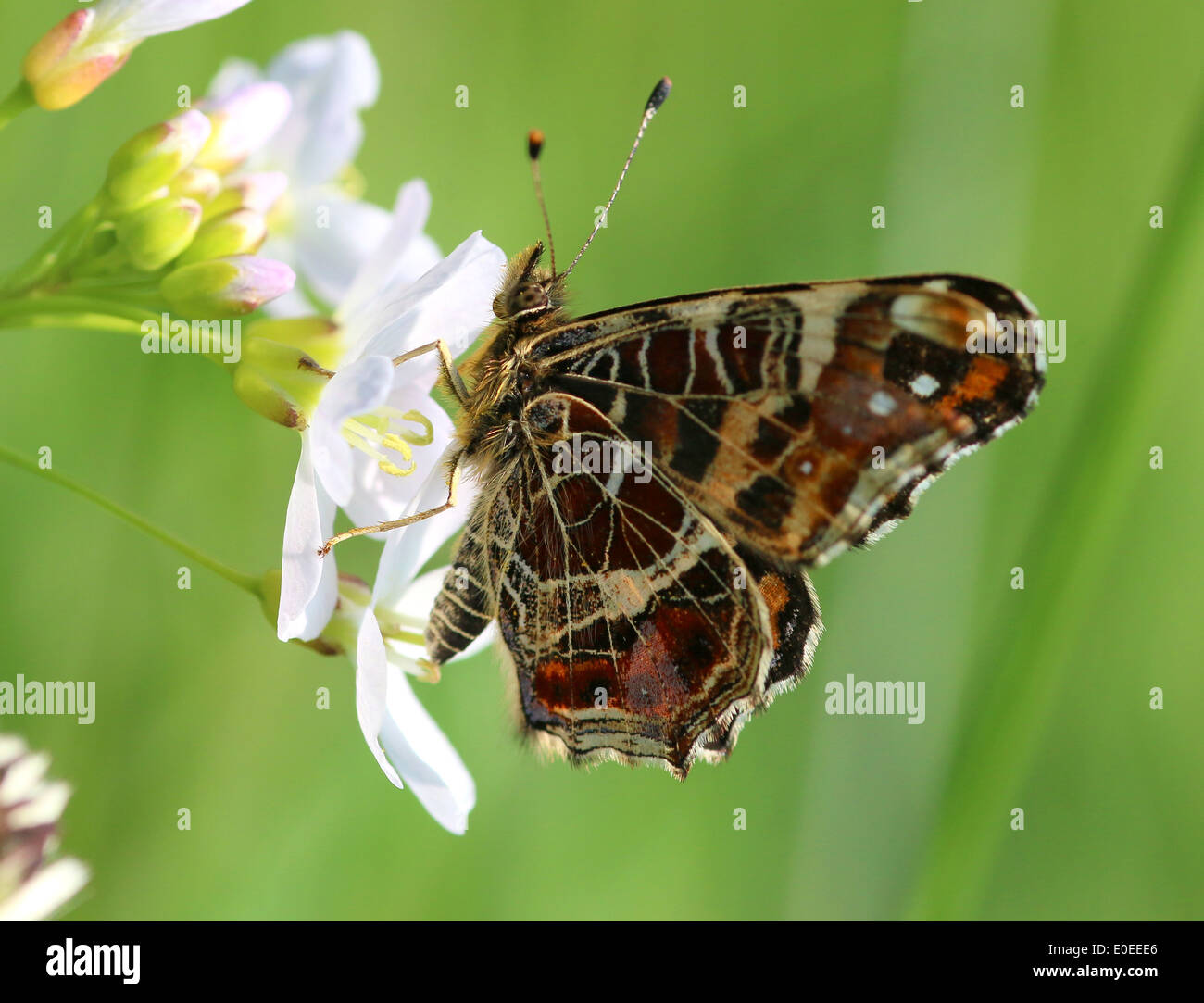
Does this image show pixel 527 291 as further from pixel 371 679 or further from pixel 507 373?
pixel 371 679

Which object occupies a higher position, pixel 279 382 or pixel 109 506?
pixel 279 382

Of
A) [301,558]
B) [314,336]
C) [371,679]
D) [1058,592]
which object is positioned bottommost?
[371,679]

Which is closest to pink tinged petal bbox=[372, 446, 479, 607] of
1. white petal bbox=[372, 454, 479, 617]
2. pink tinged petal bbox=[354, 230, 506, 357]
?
white petal bbox=[372, 454, 479, 617]

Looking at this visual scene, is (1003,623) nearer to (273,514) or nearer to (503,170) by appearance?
(273,514)

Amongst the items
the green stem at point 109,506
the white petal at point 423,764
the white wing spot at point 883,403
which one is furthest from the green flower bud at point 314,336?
the white wing spot at point 883,403

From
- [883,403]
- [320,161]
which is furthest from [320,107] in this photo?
[883,403]

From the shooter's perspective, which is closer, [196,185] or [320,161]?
[196,185]

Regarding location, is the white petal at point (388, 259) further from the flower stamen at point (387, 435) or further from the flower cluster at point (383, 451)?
the flower stamen at point (387, 435)
